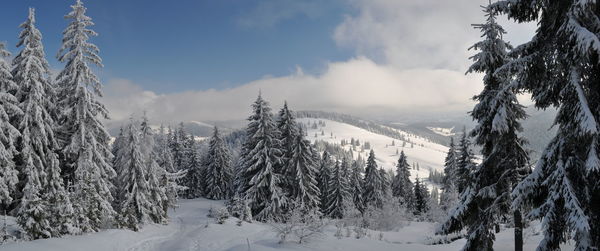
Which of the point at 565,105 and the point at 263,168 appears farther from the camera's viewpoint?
the point at 263,168

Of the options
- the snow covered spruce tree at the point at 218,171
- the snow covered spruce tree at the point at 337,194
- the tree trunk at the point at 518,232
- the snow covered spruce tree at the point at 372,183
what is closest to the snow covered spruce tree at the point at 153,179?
the snow covered spruce tree at the point at 218,171

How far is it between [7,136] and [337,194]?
41.9 meters

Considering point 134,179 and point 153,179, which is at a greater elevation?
point 153,179

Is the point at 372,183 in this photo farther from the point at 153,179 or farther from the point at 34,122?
the point at 34,122

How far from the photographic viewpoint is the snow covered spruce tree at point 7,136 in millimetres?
20984

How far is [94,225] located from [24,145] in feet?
22.0

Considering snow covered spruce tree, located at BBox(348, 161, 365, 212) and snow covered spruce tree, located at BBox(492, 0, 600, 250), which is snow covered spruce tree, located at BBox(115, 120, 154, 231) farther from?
snow covered spruce tree, located at BBox(348, 161, 365, 212)

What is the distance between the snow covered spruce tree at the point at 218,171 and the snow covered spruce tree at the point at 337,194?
1737 centimetres

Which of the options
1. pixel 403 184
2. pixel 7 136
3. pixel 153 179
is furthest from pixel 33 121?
pixel 403 184

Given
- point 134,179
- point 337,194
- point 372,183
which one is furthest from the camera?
point 372,183

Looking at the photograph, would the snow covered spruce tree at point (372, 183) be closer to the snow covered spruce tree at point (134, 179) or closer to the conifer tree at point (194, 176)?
the conifer tree at point (194, 176)

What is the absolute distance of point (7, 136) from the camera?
72.4 ft

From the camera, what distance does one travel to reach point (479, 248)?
45.8 feet

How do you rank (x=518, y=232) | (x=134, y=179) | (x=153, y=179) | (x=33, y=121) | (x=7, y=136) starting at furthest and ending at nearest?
(x=153, y=179) → (x=134, y=179) → (x=33, y=121) → (x=7, y=136) → (x=518, y=232)
